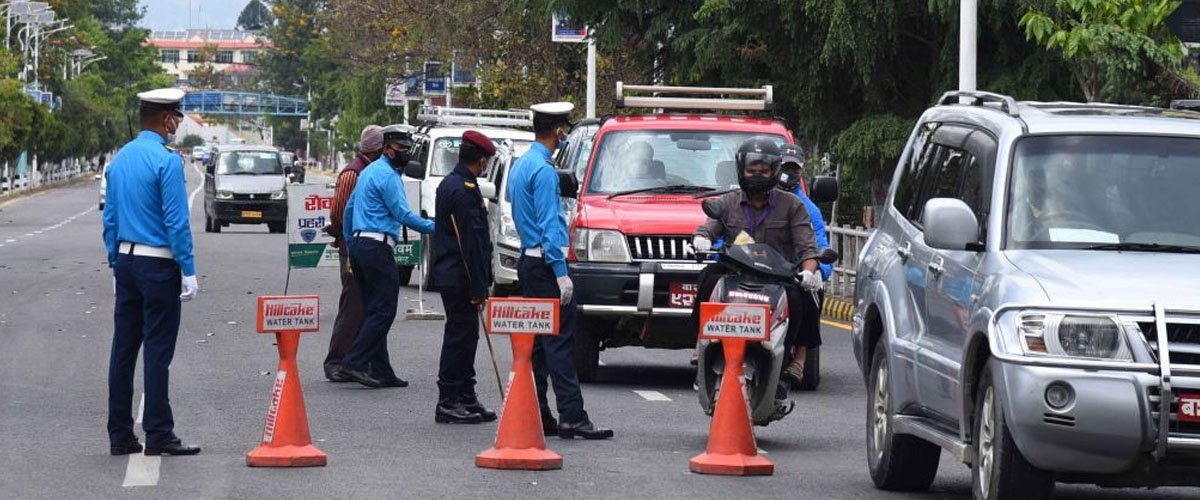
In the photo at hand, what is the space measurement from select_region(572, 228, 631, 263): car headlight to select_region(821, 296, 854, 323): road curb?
29.3 ft

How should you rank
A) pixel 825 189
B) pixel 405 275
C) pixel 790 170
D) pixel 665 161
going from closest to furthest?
pixel 825 189 < pixel 790 170 < pixel 665 161 < pixel 405 275

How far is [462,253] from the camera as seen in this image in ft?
43.3

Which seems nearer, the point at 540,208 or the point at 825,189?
the point at 540,208

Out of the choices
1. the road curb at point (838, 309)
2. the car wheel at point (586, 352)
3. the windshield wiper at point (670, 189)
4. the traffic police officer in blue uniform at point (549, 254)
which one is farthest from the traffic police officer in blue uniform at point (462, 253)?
the road curb at point (838, 309)

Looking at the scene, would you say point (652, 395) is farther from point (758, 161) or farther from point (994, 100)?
point (994, 100)

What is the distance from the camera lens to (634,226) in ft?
52.3

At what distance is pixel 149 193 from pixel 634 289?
4.91m

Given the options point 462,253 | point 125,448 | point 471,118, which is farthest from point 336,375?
point 471,118

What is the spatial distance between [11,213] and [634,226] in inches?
2074

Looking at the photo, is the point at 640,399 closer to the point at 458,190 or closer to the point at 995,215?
the point at 458,190

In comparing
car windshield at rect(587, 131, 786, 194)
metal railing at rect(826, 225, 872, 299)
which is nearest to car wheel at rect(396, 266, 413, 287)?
metal railing at rect(826, 225, 872, 299)

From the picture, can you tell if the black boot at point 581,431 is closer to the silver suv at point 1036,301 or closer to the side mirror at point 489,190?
the silver suv at point 1036,301

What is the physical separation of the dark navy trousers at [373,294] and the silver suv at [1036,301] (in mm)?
4814

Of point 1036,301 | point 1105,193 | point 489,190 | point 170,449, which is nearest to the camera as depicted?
point 1036,301
